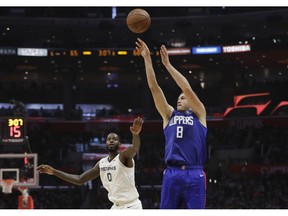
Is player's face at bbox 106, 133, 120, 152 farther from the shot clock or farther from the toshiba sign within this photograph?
the toshiba sign

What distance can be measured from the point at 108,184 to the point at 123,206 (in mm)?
343

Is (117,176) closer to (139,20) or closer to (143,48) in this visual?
(143,48)

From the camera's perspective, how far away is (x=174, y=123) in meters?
6.68

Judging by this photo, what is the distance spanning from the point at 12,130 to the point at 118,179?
11531mm

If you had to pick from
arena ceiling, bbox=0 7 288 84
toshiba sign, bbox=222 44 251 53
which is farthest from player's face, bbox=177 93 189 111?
toshiba sign, bbox=222 44 251 53

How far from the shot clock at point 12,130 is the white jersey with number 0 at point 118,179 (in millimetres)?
11145

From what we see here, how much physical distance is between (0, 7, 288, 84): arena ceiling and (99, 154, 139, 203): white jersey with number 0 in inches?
937

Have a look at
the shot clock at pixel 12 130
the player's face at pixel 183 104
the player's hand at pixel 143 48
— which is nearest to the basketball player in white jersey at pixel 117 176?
the player's face at pixel 183 104

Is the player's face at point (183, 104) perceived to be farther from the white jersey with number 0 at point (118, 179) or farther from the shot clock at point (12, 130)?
the shot clock at point (12, 130)

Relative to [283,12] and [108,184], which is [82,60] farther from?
[108,184]

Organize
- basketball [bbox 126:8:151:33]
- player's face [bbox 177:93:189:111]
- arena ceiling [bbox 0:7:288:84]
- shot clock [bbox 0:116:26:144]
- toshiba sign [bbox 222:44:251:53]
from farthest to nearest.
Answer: arena ceiling [bbox 0:7:288:84]
toshiba sign [bbox 222:44:251:53]
shot clock [bbox 0:116:26:144]
basketball [bbox 126:8:151:33]
player's face [bbox 177:93:189:111]

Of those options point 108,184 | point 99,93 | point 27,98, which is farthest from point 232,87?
point 108,184

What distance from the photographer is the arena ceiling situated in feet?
107

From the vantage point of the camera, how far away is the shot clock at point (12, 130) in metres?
18.3
